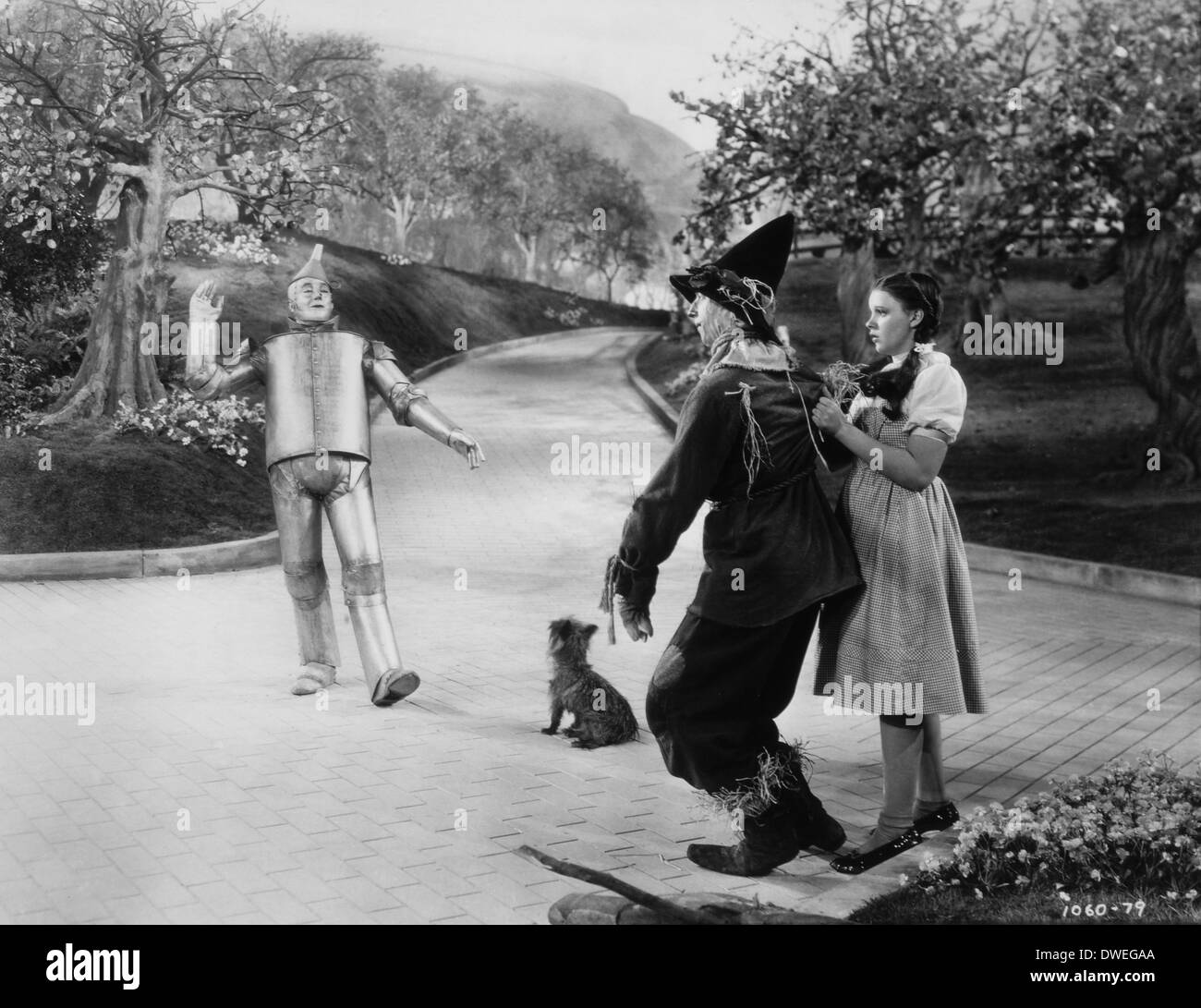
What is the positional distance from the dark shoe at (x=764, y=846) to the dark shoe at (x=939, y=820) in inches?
20.3

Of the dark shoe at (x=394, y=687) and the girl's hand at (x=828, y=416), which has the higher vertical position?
the girl's hand at (x=828, y=416)

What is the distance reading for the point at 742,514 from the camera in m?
4.14

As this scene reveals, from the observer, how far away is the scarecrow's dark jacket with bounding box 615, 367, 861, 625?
4.03 meters

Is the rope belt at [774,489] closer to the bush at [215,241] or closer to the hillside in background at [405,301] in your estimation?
the hillside in background at [405,301]

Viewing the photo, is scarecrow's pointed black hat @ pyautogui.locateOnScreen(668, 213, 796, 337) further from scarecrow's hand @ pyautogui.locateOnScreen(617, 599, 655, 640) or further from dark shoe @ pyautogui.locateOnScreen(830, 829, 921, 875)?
dark shoe @ pyautogui.locateOnScreen(830, 829, 921, 875)

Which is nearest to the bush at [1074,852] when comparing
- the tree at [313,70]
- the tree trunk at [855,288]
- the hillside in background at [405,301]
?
the hillside in background at [405,301]

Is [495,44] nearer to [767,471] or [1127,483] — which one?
[767,471]

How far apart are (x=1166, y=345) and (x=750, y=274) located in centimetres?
721

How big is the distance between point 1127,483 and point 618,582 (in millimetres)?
7203

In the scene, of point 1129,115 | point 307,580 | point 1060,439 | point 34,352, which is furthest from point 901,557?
point 1060,439

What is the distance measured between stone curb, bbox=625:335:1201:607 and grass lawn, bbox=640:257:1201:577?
41 centimetres

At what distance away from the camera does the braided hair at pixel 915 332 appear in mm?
4297

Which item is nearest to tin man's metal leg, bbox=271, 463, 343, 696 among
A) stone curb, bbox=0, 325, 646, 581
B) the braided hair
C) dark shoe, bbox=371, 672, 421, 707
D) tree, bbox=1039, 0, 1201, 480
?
dark shoe, bbox=371, 672, 421, 707

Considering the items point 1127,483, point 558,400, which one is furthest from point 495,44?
point 1127,483
